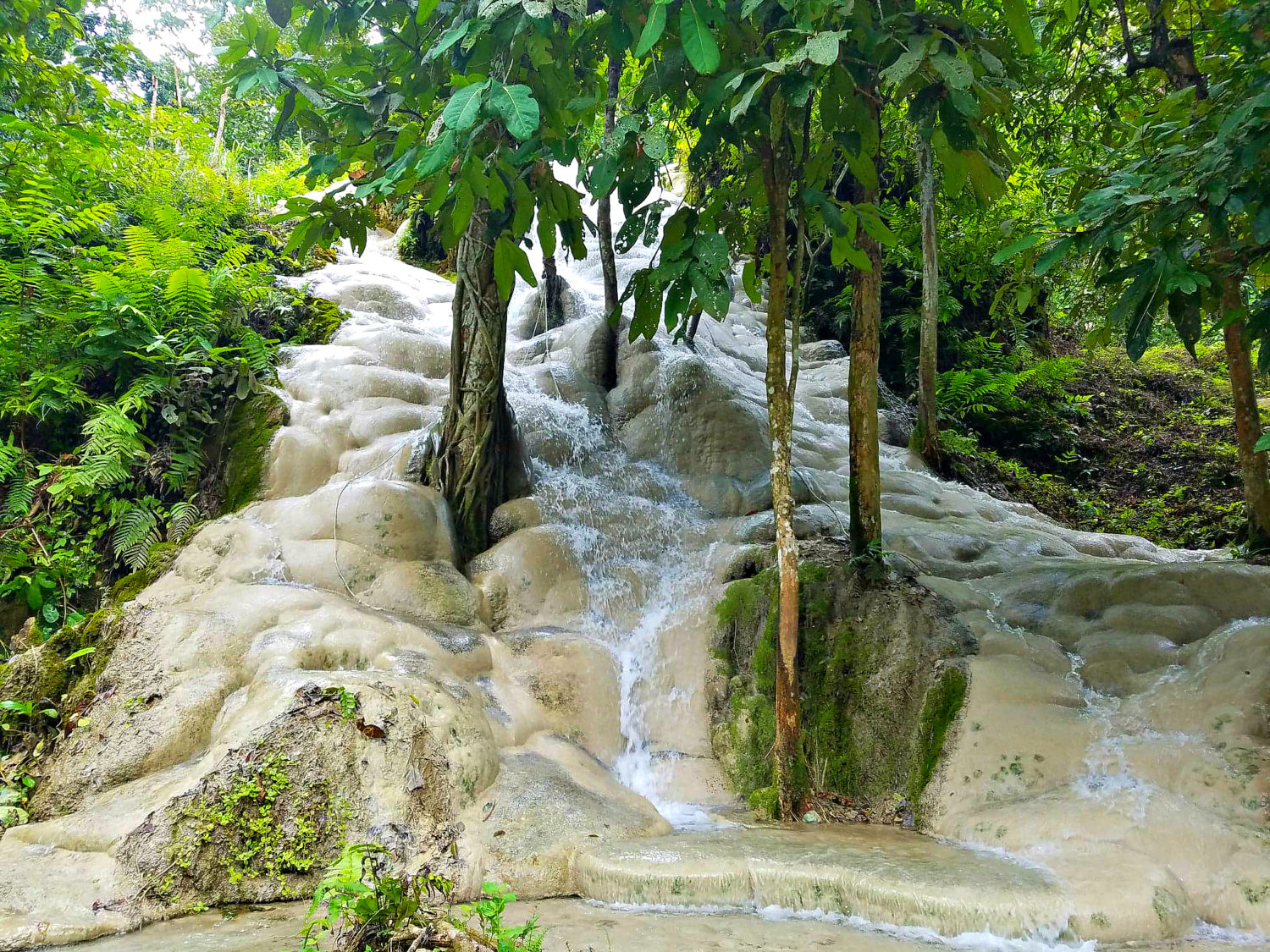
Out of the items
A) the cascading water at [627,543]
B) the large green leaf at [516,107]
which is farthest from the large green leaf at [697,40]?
the cascading water at [627,543]

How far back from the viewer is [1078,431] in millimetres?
10148

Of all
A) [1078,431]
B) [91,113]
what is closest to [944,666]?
[1078,431]

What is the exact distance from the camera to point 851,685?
439 centimetres

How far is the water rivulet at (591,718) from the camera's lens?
9.59 feet

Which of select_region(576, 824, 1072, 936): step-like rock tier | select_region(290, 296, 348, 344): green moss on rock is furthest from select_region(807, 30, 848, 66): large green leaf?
select_region(290, 296, 348, 344): green moss on rock

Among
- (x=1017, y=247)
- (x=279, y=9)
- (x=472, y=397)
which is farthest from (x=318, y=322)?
(x=1017, y=247)

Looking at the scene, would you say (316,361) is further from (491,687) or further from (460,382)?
(491,687)

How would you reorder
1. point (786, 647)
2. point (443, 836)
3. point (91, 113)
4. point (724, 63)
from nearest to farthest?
point (443, 836)
point (724, 63)
point (786, 647)
point (91, 113)

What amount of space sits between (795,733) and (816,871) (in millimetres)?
982

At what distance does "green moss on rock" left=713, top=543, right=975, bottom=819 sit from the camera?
4.10 metres

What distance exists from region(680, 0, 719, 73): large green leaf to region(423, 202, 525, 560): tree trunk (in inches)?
134

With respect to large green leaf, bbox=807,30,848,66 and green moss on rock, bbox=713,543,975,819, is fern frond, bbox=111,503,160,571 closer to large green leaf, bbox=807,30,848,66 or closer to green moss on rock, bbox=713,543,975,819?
green moss on rock, bbox=713,543,975,819

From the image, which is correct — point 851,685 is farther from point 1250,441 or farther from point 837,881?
point 1250,441

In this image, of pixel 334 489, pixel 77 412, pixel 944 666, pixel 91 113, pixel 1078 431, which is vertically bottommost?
pixel 944 666
